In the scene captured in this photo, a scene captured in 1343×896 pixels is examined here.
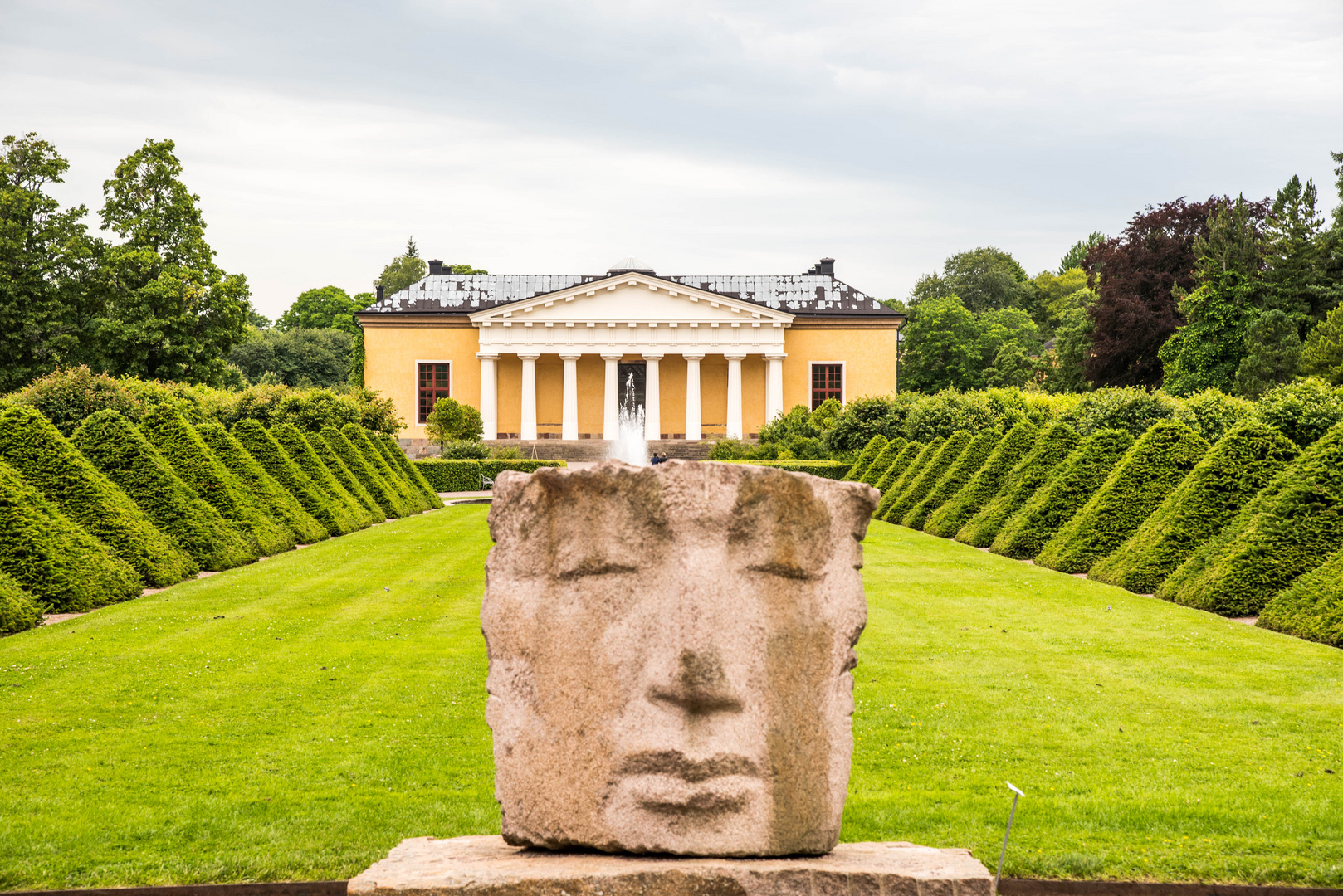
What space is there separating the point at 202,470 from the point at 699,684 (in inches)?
577

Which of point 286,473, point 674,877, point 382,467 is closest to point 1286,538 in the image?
point 674,877

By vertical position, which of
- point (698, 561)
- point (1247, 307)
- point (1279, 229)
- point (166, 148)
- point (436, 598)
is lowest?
point (436, 598)

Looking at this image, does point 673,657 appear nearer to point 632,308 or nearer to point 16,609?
point 16,609

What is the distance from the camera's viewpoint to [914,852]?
13.4 ft

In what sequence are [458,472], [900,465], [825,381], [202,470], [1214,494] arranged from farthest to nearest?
[825,381], [458,472], [900,465], [202,470], [1214,494]

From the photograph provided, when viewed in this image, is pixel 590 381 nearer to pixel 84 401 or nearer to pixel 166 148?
pixel 166 148

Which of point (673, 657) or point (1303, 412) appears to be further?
point (1303, 412)

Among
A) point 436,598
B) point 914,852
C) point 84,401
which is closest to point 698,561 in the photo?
point 914,852

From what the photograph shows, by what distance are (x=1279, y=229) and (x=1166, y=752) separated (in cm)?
4370

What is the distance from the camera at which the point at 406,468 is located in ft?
98.6

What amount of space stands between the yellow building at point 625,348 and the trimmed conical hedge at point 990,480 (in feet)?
117

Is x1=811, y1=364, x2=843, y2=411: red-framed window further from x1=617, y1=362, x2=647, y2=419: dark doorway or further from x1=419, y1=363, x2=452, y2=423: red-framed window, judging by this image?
x1=419, y1=363, x2=452, y2=423: red-framed window

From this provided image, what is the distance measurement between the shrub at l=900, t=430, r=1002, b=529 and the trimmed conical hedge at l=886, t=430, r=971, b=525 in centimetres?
100

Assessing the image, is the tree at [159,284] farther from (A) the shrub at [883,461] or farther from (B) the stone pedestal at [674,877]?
(B) the stone pedestal at [674,877]
